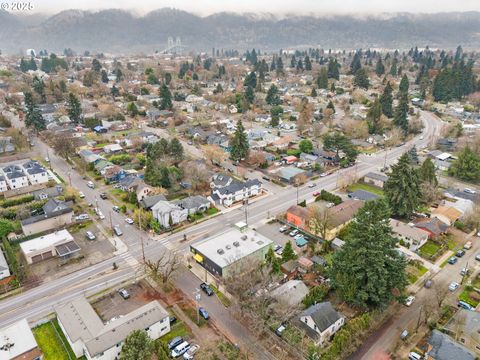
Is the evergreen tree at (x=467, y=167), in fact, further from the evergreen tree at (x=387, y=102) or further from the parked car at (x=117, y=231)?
the parked car at (x=117, y=231)

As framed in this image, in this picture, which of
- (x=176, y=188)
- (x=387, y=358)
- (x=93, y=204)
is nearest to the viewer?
(x=387, y=358)

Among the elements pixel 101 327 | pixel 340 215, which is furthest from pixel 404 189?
pixel 101 327

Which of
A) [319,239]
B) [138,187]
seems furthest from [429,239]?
[138,187]

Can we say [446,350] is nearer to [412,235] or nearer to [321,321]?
[321,321]

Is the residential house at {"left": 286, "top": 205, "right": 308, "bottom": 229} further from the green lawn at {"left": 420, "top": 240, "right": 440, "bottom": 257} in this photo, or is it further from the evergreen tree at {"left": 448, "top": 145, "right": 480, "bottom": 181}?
the evergreen tree at {"left": 448, "top": 145, "right": 480, "bottom": 181}

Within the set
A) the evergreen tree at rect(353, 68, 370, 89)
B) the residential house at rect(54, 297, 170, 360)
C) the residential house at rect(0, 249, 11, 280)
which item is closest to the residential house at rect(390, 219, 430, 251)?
the residential house at rect(54, 297, 170, 360)

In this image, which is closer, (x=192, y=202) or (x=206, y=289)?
(x=206, y=289)

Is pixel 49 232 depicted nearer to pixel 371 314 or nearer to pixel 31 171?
pixel 31 171
